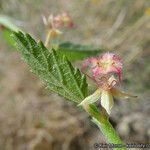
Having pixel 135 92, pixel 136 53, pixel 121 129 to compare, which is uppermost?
pixel 136 53

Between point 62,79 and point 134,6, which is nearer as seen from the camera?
point 62,79

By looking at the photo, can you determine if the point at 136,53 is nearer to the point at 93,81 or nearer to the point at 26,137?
the point at 26,137

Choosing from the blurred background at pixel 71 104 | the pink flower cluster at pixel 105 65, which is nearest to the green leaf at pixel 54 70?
the pink flower cluster at pixel 105 65

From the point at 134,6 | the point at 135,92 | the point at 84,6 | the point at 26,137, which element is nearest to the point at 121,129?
the point at 135,92

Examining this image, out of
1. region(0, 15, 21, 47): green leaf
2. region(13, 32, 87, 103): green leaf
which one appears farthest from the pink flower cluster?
region(0, 15, 21, 47): green leaf

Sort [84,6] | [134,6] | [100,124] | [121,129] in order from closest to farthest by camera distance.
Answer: [100,124] → [121,129] → [134,6] → [84,6]
